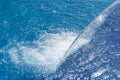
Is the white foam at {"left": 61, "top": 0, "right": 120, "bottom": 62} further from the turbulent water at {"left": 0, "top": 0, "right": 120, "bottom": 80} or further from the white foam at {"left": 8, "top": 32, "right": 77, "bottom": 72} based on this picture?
the white foam at {"left": 8, "top": 32, "right": 77, "bottom": 72}

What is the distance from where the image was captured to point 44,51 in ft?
52.7

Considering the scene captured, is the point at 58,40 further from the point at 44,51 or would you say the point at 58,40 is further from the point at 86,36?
the point at 86,36

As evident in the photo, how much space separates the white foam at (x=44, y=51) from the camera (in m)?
15.1

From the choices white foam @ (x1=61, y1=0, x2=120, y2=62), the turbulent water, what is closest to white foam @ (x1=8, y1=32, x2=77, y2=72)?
the turbulent water

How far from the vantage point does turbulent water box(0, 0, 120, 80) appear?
42.2 feet

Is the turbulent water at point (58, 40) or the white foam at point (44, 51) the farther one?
the white foam at point (44, 51)

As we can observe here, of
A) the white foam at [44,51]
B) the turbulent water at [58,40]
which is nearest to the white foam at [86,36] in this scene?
the turbulent water at [58,40]

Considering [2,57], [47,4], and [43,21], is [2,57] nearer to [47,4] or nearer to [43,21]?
[43,21]

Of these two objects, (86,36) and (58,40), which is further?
(58,40)

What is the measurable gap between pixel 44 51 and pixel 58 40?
1.46m

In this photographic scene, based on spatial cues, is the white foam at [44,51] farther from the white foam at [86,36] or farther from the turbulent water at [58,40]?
the white foam at [86,36]

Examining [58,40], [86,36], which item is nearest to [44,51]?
A: [58,40]

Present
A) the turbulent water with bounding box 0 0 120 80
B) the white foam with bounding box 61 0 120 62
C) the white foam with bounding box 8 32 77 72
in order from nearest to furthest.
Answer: the turbulent water with bounding box 0 0 120 80 < the white foam with bounding box 61 0 120 62 < the white foam with bounding box 8 32 77 72

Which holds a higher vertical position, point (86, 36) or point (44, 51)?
point (86, 36)
